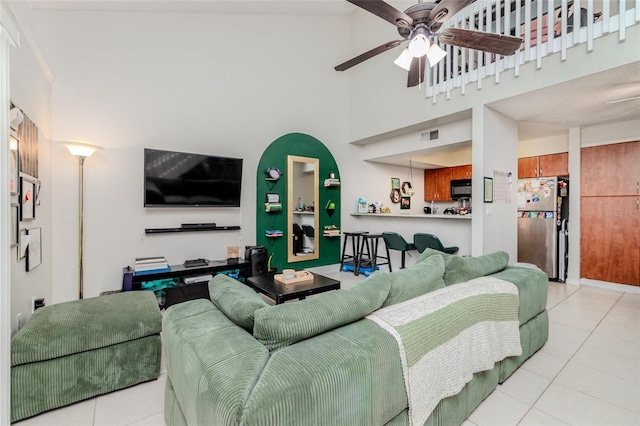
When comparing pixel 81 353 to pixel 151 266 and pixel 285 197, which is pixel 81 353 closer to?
pixel 151 266

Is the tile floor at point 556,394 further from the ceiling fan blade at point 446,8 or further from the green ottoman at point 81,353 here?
the ceiling fan blade at point 446,8

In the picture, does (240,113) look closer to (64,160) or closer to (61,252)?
(64,160)

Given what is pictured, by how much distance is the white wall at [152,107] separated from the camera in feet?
10.5

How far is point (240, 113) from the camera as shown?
429cm

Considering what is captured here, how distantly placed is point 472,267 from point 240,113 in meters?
3.70

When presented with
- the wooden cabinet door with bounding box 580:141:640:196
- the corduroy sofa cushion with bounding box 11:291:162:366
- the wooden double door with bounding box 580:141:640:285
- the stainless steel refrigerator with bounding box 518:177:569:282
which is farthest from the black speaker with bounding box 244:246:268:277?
the wooden cabinet door with bounding box 580:141:640:196

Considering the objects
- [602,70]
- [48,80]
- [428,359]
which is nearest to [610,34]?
[602,70]

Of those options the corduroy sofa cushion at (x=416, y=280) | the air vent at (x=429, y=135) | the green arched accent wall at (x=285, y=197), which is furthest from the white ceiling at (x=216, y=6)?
the corduroy sofa cushion at (x=416, y=280)

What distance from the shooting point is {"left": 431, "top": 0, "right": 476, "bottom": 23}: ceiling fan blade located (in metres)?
1.88

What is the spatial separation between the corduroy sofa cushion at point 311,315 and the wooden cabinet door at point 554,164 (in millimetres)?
4859

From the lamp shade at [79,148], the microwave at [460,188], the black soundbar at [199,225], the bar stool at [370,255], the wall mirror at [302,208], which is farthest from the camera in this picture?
the microwave at [460,188]

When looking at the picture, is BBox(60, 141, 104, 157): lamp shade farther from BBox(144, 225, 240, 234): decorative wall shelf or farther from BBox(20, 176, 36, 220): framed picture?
BBox(144, 225, 240, 234): decorative wall shelf

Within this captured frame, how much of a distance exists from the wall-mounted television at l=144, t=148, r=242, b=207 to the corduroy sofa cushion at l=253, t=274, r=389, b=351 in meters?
2.99

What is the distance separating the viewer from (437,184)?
21.9 feet
